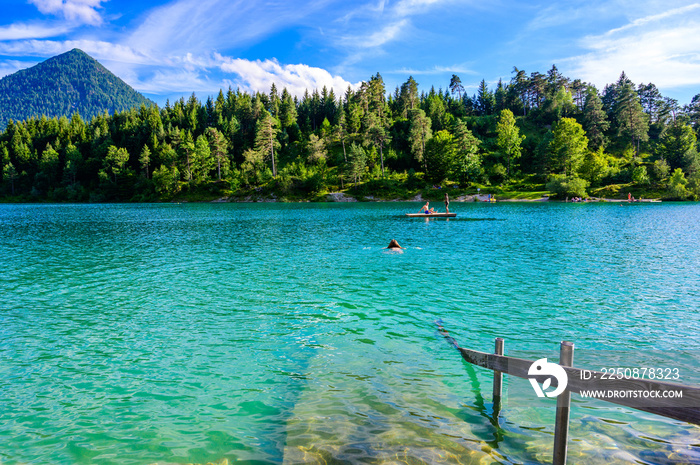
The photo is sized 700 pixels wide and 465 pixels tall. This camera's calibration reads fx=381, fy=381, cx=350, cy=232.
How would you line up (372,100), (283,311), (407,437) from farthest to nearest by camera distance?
1. (372,100)
2. (283,311)
3. (407,437)

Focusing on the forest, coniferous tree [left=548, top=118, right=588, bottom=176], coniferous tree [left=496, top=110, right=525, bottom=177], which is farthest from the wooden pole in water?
coniferous tree [left=496, top=110, right=525, bottom=177]

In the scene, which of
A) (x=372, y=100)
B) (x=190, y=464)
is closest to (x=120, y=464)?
(x=190, y=464)

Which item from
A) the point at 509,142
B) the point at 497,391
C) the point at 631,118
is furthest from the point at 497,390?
the point at 631,118

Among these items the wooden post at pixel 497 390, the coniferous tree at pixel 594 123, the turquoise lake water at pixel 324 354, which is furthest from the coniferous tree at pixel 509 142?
the wooden post at pixel 497 390

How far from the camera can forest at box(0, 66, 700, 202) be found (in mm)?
118750

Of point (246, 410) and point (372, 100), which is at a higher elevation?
point (372, 100)

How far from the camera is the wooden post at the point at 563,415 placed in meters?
5.70

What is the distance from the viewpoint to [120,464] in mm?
7051

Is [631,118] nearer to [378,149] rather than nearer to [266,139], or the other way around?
[378,149]

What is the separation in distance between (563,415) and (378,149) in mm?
140978

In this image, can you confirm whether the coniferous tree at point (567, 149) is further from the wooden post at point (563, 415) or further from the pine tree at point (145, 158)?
the pine tree at point (145, 158)

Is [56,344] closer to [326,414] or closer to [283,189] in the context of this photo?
[326,414]

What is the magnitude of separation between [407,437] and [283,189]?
12900 centimetres

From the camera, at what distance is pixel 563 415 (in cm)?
584
